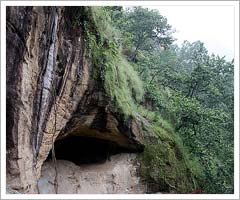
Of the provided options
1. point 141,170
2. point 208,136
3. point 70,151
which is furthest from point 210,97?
point 70,151

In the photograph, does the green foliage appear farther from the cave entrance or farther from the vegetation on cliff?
the cave entrance

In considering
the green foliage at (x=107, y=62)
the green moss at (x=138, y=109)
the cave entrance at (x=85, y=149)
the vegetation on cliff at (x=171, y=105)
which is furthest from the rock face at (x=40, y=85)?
the cave entrance at (x=85, y=149)

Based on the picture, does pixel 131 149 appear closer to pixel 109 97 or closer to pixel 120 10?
pixel 109 97

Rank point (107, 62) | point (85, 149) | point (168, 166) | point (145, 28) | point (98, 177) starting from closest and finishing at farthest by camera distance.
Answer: point (107, 62)
point (98, 177)
point (168, 166)
point (85, 149)
point (145, 28)

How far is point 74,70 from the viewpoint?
600 centimetres

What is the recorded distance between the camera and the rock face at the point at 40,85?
4236mm

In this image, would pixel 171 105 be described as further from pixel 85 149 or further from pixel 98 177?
pixel 98 177

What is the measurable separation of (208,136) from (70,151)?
384 cm

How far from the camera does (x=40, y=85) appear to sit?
481 cm

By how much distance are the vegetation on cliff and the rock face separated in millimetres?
445

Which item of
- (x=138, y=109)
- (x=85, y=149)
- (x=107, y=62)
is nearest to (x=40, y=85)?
(x=107, y=62)

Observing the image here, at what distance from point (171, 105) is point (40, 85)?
5.45m

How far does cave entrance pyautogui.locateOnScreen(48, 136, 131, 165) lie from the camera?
29.2 feet

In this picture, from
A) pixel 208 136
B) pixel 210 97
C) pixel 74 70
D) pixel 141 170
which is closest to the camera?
pixel 74 70
